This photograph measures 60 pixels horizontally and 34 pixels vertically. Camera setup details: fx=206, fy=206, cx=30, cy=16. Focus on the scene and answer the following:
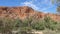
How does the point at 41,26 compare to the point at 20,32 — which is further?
the point at 41,26

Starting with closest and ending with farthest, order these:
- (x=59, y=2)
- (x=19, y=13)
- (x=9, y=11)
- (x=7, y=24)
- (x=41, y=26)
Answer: (x=59, y=2) → (x=7, y=24) → (x=41, y=26) → (x=9, y=11) → (x=19, y=13)

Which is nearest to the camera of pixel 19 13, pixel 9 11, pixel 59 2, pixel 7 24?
pixel 59 2

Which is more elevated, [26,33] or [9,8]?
[9,8]

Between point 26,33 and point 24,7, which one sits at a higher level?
point 24,7

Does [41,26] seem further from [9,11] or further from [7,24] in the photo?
[9,11]

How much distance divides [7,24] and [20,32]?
190cm

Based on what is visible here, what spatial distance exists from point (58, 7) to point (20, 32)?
560 centimetres

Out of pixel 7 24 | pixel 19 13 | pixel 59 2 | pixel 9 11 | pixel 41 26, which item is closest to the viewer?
pixel 59 2

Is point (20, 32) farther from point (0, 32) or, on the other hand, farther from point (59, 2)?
point (59, 2)

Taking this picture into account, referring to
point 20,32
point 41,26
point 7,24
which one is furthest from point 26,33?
point 41,26

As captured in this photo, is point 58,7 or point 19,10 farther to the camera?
point 19,10

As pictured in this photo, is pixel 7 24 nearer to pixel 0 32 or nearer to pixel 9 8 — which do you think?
pixel 0 32

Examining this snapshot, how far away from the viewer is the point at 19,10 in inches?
3071

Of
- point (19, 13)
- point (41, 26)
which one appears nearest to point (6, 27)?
point (41, 26)
